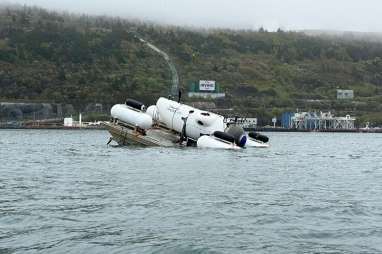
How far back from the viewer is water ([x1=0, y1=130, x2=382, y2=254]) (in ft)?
55.6

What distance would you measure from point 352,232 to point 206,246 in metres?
4.19

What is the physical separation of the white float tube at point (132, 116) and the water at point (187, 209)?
46.0 ft

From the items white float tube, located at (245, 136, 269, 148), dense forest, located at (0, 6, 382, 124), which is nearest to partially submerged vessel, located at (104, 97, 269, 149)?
white float tube, located at (245, 136, 269, 148)

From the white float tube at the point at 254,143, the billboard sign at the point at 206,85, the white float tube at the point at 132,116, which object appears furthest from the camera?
the billboard sign at the point at 206,85

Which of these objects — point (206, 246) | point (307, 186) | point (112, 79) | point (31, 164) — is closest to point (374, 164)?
point (307, 186)

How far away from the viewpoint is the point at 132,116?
52.1 m

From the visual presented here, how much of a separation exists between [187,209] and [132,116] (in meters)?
30.8

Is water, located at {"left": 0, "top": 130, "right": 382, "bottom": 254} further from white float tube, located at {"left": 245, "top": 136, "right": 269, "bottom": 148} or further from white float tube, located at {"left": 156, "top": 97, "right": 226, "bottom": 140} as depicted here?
white float tube, located at {"left": 245, "top": 136, "right": 269, "bottom": 148}

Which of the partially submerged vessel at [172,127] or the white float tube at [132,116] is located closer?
the partially submerged vessel at [172,127]

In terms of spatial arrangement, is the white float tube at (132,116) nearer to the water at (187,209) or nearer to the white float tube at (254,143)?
the white float tube at (254,143)

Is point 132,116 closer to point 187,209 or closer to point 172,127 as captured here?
point 172,127

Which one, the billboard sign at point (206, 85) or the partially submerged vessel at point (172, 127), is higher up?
the billboard sign at point (206, 85)

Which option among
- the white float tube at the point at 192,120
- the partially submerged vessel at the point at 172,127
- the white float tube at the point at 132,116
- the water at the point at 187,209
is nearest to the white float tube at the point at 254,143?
the partially submerged vessel at the point at 172,127

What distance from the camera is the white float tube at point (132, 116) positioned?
51.6m
